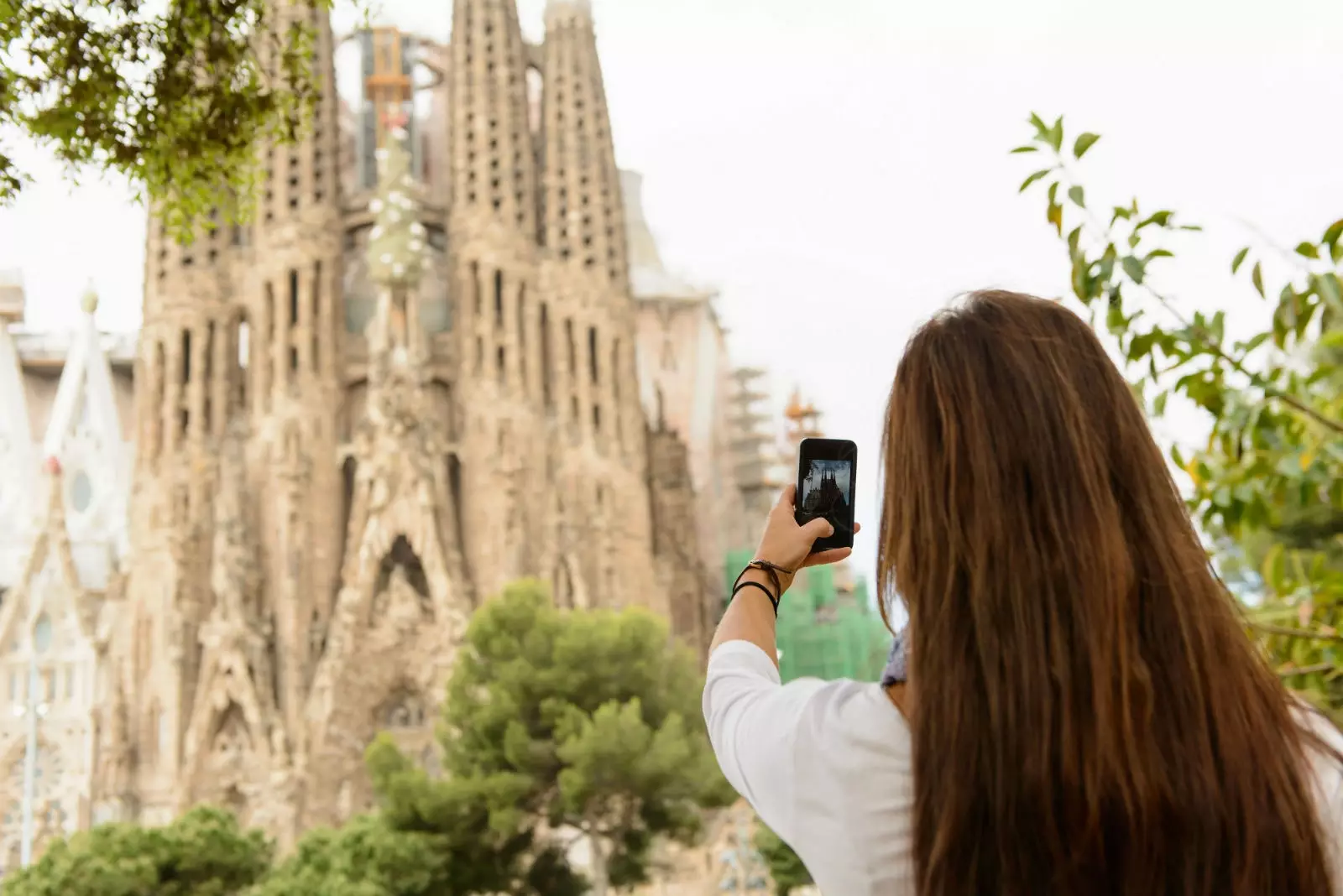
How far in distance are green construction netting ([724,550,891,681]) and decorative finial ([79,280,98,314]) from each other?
10.2 m

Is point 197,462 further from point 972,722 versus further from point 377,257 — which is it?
point 972,722

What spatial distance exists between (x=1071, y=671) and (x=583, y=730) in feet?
42.3

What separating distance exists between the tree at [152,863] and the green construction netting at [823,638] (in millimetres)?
9064

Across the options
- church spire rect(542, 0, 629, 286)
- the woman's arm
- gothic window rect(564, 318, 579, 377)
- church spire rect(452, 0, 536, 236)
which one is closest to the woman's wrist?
the woman's arm

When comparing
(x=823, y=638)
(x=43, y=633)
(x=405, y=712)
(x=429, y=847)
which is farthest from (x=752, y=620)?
(x=823, y=638)

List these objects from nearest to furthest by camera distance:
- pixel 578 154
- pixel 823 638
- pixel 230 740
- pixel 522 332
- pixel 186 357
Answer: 1. pixel 230 740
2. pixel 186 357
3. pixel 522 332
4. pixel 578 154
5. pixel 823 638

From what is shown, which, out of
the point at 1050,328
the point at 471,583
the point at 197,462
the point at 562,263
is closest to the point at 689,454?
the point at 562,263

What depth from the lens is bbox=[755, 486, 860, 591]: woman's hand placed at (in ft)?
3.68

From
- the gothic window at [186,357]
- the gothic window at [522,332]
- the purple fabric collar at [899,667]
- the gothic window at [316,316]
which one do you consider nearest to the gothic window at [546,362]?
the gothic window at [522,332]

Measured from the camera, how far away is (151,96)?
3.61 meters

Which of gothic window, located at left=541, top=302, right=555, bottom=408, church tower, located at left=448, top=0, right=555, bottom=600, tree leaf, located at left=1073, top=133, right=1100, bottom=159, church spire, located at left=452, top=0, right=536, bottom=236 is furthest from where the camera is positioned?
church spire, located at left=452, top=0, right=536, bottom=236

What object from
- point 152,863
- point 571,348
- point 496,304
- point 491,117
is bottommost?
point 152,863

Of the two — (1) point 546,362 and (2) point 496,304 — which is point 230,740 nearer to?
(1) point 546,362

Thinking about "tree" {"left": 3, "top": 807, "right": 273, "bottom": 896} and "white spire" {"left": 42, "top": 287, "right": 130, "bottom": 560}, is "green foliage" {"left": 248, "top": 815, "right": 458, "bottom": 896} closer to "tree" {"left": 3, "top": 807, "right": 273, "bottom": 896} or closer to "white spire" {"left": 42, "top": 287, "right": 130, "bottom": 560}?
"tree" {"left": 3, "top": 807, "right": 273, "bottom": 896}
